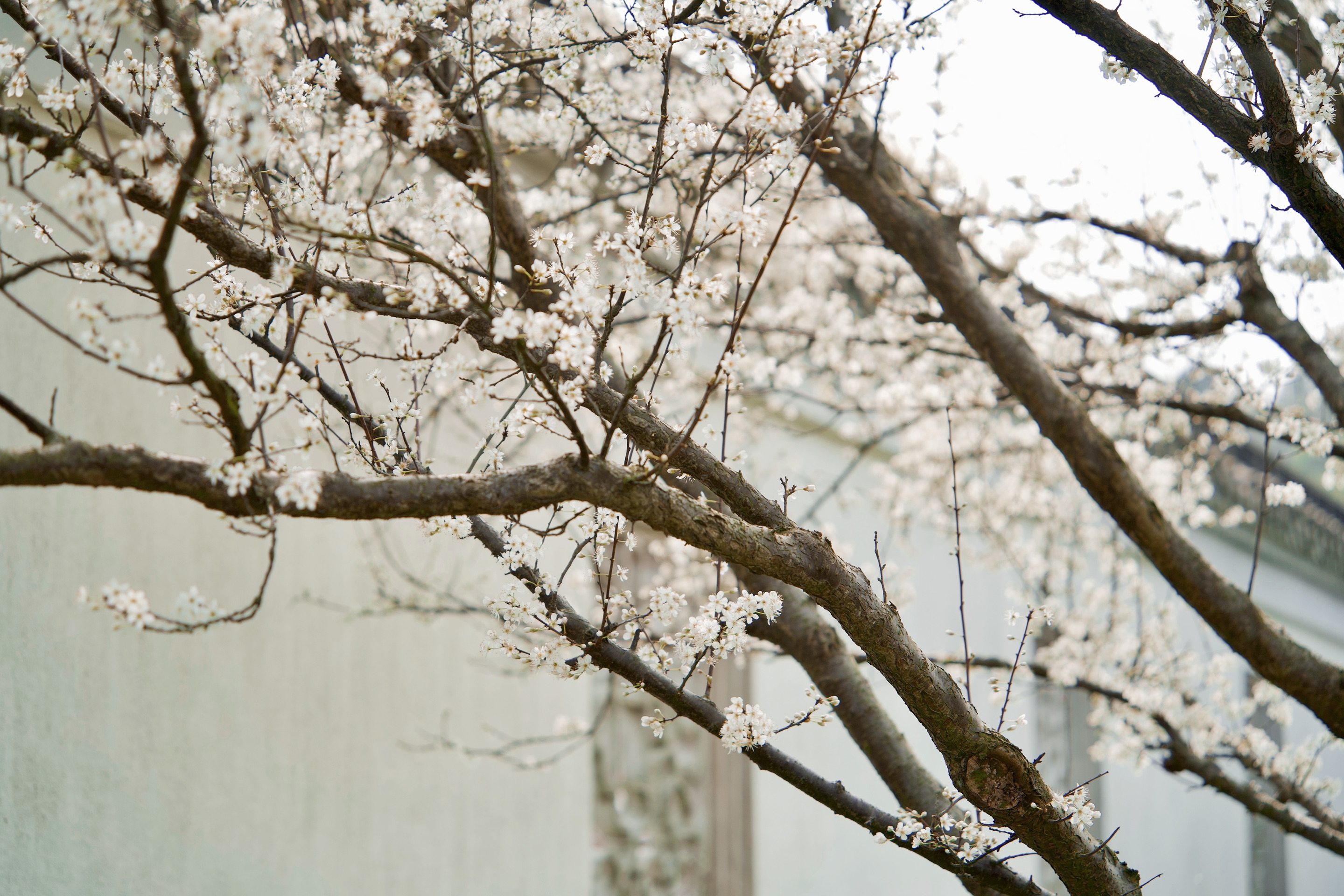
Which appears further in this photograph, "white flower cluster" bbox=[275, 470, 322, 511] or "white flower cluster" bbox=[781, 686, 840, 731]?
"white flower cluster" bbox=[781, 686, 840, 731]

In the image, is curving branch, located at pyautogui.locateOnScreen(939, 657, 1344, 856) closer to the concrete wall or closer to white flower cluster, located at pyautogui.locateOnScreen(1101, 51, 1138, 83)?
white flower cluster, located at pyautogui.locateOnScreen(1101, 51, 1138, 83)

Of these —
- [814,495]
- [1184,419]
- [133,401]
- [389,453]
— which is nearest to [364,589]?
[133,401]

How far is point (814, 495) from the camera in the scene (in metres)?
5.79

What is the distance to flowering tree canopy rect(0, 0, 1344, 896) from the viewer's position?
4.18 feet

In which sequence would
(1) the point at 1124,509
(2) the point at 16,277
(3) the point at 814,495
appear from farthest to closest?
1. (3) the point at 814,495
2. (1) the point at 1124,509
3. (2) the point at 16,277

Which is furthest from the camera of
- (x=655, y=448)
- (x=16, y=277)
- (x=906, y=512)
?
(x=906, y=512)

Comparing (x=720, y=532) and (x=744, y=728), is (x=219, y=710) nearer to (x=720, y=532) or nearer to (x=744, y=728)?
(x=744, y=728)

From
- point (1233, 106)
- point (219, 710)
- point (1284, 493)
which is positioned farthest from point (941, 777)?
point (1233, 106)

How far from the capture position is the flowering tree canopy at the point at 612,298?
4.18 feet

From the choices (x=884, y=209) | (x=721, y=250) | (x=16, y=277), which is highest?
(x=721, y=250)

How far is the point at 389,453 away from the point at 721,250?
285 centimetres

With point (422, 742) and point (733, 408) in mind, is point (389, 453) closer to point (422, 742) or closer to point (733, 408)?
point (733, 408)

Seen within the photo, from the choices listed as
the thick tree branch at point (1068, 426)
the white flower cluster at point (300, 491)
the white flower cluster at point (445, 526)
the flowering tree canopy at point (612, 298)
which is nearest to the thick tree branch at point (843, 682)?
the flowering tree canopy at point (612, 298)

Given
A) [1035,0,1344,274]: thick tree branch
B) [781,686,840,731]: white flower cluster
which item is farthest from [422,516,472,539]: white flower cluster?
[1035,0,1344,274]: thick tree branch
